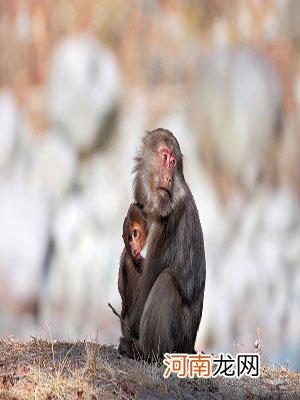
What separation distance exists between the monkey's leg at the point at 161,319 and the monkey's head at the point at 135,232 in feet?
1.39

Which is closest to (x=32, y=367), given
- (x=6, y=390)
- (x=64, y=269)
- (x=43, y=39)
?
(x=6, y=390)

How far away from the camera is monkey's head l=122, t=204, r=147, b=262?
8.24 metres

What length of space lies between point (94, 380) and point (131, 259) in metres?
1.47

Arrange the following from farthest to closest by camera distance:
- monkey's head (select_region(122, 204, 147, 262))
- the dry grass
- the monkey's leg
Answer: monkey's head (select_region(122, 204, 147, 262)) → the monkey's leg → the dry grass

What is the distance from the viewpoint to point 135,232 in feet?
27.0

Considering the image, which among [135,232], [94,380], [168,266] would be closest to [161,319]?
[168,266]

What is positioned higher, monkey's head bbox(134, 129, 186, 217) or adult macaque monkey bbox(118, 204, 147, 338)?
monkey's head bbox(134, 129, 186, 217)

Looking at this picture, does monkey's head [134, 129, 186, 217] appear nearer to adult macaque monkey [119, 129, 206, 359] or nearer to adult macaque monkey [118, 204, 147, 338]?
adult macaque monkey [119, 129, 206, 359]

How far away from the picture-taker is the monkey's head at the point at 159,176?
807 centimetres

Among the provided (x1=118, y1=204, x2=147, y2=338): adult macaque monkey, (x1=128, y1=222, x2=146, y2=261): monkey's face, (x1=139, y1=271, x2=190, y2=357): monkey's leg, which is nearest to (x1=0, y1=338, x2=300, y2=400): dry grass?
(x1=139, y1=271, x2=190, y2=357): monkey's leg

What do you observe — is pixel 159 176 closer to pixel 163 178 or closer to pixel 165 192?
pixel 163 178

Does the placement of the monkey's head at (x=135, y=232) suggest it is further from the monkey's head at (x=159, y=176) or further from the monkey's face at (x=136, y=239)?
the monkey's head at (x=159, y=176)

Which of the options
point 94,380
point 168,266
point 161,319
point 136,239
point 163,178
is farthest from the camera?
point 136,239

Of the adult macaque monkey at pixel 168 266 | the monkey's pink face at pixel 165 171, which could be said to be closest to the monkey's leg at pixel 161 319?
the adult macaque monkey at pixel 168 266
